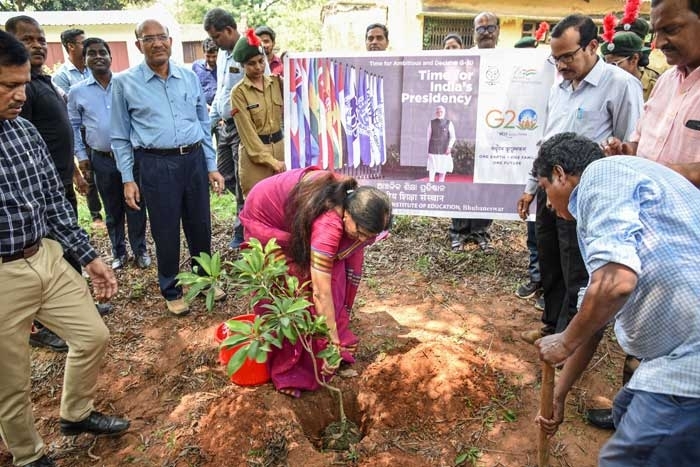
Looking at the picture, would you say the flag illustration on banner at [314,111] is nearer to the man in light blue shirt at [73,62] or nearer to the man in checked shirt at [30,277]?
the man in light blue shirt at [73,62]

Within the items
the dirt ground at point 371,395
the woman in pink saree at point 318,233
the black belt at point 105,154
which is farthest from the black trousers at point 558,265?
the black belt at point 105,154

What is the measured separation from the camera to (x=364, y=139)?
4.59m

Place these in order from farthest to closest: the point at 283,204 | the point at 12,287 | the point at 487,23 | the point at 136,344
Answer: the point at 487,23 → the point at 136,344 → the point at 283,204 → the point at 12,287

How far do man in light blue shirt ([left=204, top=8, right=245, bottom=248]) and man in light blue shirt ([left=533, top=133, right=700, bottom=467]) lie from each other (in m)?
3.73

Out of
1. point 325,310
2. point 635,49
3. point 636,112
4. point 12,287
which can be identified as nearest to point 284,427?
point 325,310

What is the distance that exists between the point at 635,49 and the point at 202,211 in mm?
3635

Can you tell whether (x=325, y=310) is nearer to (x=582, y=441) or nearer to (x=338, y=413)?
(x=338, y=413)

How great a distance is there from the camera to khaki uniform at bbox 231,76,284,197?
4.07 m

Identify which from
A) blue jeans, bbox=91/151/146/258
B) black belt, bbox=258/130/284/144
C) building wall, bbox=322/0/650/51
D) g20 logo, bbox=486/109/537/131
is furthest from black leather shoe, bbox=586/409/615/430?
building wall, bbox=322/0/650/51

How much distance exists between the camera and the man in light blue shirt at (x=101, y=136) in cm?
442

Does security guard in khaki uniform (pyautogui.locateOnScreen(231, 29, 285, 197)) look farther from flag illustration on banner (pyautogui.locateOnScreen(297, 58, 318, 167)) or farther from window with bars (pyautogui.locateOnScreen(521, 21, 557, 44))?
window with bars (pyautogui.locateOnScreen(521, 21, 557, 44))

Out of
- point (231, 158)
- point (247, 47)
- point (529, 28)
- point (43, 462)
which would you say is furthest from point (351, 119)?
point (529, 28)

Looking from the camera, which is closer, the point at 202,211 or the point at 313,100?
the point at 202,211

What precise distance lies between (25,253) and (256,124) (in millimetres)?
2444
